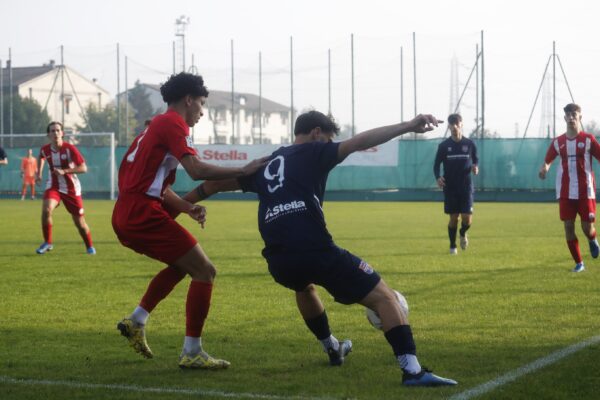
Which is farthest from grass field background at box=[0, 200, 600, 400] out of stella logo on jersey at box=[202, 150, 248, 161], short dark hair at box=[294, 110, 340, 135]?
stella logo on jersey at box=[202, 150, 248, 161]

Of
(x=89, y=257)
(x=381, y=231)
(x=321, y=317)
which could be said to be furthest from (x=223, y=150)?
(x=321, y=317)

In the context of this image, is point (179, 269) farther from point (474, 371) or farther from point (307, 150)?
point (474, 371)

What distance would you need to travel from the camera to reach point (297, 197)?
19.4 ft

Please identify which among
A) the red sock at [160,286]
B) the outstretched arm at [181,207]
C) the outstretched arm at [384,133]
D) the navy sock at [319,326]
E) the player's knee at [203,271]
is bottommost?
the navy sock at [319,326]

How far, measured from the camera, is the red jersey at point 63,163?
50.3 ft

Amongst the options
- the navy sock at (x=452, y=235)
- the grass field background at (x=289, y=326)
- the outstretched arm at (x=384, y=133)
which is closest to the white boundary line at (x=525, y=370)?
the grass field background at (x=289, y=326)

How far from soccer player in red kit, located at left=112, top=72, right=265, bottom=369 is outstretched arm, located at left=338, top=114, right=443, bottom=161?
119cm

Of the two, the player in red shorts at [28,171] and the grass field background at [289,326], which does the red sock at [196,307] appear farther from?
the player in red shorts at [28,171]

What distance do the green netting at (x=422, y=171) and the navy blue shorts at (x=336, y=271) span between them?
30641 mm

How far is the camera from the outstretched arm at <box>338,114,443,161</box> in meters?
5.66

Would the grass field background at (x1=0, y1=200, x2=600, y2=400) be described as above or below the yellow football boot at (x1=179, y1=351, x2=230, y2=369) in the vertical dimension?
below

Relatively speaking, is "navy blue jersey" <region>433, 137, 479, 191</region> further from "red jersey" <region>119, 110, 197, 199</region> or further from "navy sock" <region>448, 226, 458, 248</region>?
"red jersey" <region>119, 110, 197, 199</region>

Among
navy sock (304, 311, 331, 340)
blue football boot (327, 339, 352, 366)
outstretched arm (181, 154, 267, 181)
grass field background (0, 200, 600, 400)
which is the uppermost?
outstretched arm (181, 154, 267, 181)

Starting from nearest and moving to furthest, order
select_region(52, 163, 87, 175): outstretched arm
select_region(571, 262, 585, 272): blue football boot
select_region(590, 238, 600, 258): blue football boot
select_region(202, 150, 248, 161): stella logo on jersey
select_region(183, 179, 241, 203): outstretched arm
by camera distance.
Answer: select_region(183, 179, 241, 203): outstretched arm → select_region(571, 262, 585, 272): blue football boot → select_region(590, 238, 600, 258): blue football boot → select_region(52, 163, 87, 175): outstretched arm → select_region(202, 150, 248, 161): stella logo on jersey
